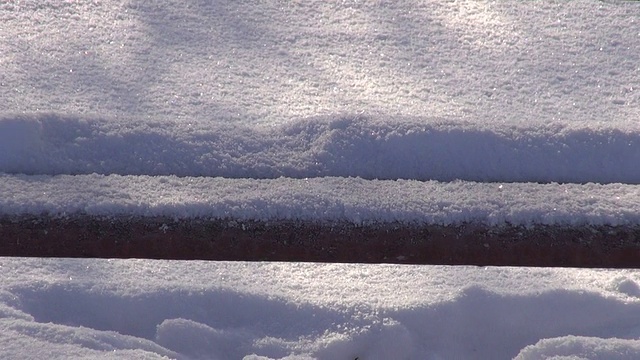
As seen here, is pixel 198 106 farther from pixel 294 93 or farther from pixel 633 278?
pixel 633 278

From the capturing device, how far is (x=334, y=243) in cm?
79

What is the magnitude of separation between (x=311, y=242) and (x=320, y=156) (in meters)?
0.14

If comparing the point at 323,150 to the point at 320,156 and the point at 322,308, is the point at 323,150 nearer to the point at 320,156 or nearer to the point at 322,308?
the point at 320,156

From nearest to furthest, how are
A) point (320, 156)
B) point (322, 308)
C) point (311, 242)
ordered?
point (311, 242) < point (320, 156) < point (322, 308)

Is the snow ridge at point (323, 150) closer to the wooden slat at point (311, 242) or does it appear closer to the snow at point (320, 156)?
the snow at point (320, 156)

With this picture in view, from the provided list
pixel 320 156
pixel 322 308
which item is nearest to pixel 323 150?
pixel 320 156

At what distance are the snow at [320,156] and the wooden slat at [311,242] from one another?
0.01m

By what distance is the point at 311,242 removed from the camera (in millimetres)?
789

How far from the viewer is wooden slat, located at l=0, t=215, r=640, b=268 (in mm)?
780

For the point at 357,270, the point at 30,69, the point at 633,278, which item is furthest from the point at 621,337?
the point at 30,69

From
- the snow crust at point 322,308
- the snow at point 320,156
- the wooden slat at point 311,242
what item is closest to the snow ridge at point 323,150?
the snow at point 320,156

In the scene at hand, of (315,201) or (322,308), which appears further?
(322,308)

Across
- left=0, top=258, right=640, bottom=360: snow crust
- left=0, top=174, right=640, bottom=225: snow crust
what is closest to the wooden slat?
left=0, top=174, right=640, bottom=225: snow crust

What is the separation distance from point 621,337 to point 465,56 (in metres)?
0.61
